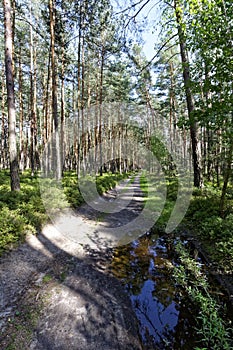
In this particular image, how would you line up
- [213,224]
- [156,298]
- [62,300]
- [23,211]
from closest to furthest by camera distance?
[62,300]
[156,298]
[213,224]
[23,211]

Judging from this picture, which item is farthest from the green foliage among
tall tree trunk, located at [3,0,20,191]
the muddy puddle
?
tall tree trunk, located at [3,0,20,191]

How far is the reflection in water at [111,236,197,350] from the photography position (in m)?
3.06

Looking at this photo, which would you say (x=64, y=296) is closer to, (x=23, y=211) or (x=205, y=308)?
(x=205, y=308)

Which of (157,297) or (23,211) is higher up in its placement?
(23,211)

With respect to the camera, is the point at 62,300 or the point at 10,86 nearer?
the point at 62,300

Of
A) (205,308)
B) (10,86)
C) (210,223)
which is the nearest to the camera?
(205,308)

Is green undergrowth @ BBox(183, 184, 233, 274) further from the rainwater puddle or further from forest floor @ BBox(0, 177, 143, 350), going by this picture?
forest floor @ BBox(0, 177, 143, 350)

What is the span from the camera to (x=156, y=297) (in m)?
3.94

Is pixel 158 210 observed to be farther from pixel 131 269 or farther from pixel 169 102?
pixel 169 102

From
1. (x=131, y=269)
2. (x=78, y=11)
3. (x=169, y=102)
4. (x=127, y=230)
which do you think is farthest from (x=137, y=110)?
(x=131, y=269)

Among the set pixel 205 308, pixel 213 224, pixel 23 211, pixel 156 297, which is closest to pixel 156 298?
pixel 156 297

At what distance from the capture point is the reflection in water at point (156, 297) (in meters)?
3.06

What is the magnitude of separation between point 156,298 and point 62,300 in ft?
5.44

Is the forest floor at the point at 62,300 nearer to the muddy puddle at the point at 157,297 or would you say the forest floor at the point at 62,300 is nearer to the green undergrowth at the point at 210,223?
the muddy puddle at the point at 157,297
